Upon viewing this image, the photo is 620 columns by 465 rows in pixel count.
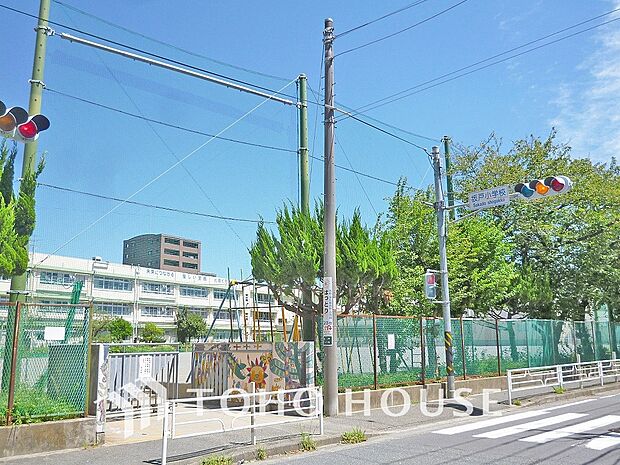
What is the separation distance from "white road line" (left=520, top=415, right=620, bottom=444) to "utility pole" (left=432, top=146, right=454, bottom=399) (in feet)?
13.6

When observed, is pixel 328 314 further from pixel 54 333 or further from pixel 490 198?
pixel 54 333

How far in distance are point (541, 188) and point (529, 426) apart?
5642 millimetres

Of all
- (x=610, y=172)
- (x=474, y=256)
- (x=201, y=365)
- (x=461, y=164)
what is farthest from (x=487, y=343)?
(x=610, y=172)

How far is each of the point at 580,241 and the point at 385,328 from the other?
15.0 metres

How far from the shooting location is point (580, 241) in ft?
91.8

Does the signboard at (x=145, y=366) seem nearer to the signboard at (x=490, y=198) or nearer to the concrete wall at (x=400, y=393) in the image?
the concrete wall at (x=400, y=393)

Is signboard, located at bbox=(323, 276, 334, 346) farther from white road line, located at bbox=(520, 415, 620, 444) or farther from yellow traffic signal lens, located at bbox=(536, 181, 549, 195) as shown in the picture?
yellow traffic signal lens, located at bbox=(536, 181, 549, 195)

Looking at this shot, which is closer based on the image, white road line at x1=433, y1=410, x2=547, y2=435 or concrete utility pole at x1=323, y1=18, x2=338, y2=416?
white road line at x1=433, y1=410, x2=547, y2=435

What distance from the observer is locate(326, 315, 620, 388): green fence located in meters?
16.5

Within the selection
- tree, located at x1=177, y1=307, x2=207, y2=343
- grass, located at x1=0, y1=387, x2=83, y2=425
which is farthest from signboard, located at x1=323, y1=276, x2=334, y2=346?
tree, located at x1=177, y1=307, x2=207, y2=343

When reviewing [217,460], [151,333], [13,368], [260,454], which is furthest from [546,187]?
[151,333]

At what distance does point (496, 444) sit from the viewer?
11016 millimetres

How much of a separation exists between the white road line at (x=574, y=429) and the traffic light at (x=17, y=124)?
9.93m

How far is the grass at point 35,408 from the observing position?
10.0 m
